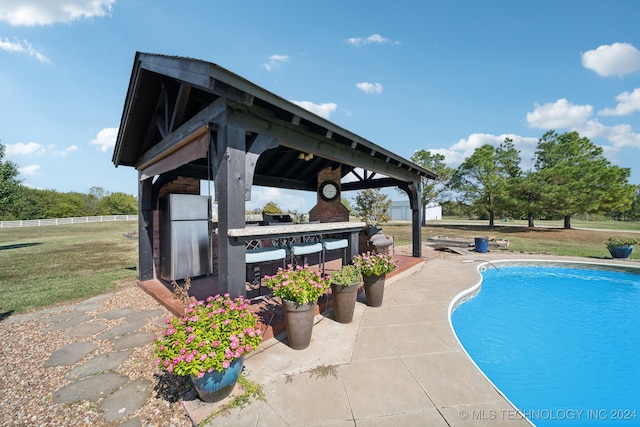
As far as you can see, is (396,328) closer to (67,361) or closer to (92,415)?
(92,415)

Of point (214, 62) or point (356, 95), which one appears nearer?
point (214, 62)

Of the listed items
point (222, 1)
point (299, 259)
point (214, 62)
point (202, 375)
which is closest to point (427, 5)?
point (222, 1)

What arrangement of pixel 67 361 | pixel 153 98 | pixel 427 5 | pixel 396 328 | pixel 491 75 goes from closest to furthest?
1. pixel 67 361
2. pixel 396 328
3. pixel 153 98
4. pixel 427 5
5. pixel 491 75

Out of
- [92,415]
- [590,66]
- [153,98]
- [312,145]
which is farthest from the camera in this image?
[590,66]

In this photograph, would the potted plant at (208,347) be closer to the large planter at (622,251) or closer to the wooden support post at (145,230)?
the wooden support post at (145,230)

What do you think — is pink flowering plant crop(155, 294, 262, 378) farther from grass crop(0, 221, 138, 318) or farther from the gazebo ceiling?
grass crop(0, 221, 138, 318)

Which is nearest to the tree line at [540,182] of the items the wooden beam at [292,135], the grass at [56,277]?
the wooden beam at [292,135]

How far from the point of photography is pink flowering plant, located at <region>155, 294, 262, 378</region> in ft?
6.56

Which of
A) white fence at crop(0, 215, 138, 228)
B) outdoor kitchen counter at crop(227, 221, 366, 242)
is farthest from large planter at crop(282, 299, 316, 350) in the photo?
white fence at crop(0, 215, 138, 228)

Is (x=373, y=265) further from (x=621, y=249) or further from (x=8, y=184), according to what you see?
(x=8, y=184)

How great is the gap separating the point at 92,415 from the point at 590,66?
1715 cm

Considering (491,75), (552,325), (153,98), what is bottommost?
(552,325)

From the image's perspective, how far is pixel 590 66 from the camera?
989 cm

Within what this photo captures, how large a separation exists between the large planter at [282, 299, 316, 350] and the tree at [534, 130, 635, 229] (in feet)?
76.0
